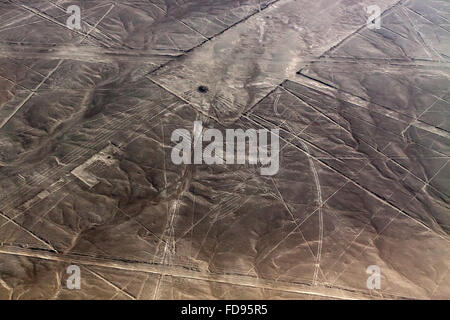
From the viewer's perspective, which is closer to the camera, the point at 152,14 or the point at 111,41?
the point at 111,41

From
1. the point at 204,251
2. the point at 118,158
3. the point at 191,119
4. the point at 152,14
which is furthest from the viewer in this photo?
the point at 152,14

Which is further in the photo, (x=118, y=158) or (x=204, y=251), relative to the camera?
(x=118, y=158)

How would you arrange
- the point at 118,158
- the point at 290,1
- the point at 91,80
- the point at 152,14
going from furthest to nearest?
the point at 290,1
the point at 152,14
the point at 91,80
the point at 118,158

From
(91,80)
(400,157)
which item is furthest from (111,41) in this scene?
(400,157)

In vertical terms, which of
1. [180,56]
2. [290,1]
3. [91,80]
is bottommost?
[91,80]

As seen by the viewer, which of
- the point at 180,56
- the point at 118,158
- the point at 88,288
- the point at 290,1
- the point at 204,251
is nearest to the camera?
the point at 88,288

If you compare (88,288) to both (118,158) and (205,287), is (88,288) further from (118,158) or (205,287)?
(118,158)

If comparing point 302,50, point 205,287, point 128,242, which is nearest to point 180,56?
point 302,50

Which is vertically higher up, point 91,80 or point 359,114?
point 91,80

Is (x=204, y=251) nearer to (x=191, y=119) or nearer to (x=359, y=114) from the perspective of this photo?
(x=191, y=119)
